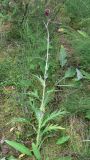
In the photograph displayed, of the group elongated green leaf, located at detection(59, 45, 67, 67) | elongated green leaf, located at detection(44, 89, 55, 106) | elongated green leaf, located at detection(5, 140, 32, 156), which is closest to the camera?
elongated green leaf, located at detection(5, 140, 32, 156)

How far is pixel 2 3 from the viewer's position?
418 centimetres

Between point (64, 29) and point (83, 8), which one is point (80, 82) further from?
point (83, 8)

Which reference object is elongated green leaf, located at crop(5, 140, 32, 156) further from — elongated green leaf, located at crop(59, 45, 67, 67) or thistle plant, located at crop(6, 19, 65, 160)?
elongated green leaf, located at crop(59, 45, 67, 67)

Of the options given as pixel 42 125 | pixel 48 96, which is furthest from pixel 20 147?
pixel 48 96

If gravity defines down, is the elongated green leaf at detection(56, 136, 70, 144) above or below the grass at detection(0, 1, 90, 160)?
below

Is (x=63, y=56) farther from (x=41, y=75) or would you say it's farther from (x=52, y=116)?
(x=52, y=116)

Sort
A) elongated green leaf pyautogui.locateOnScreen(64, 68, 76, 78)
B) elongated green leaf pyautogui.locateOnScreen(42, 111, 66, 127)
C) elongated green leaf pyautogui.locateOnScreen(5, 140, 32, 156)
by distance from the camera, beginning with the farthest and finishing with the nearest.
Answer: elongated green leaf pyautogui.locateOnScreen(64, 68, 76, 78)
elongated green leaf pyautogui.locateOnScreen(42, 111, 66, 127)
elongated green leaf pyautogui.locateOnScreen(5, 140, 32, 156)

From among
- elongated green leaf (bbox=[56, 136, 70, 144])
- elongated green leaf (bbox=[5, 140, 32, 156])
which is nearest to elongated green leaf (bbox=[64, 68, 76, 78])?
elongated green leaf (bbox=[56, 136, 70, 144])

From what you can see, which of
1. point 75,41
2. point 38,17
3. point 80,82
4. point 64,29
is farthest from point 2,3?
point 80,82

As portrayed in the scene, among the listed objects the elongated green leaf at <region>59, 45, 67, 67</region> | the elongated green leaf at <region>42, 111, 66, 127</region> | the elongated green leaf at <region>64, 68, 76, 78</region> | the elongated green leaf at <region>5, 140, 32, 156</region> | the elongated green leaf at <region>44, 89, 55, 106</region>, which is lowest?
the elongated green leaf at <region>5, 140, 32, 156</region>

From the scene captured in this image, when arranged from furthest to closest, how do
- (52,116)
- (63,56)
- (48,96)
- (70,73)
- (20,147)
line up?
(63,56) < (70,73) < (48,96) < (52,116) < (20,147)

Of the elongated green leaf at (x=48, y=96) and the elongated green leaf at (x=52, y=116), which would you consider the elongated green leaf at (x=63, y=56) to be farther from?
the elongated green leaf at (x=52, y=116)

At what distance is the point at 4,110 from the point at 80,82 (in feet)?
2.42

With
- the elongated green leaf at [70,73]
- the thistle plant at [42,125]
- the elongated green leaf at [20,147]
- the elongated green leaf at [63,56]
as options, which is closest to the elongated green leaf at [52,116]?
the thistle plant at [42,125]
